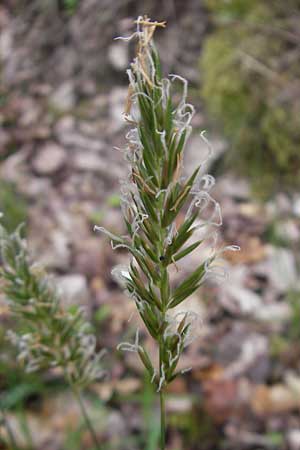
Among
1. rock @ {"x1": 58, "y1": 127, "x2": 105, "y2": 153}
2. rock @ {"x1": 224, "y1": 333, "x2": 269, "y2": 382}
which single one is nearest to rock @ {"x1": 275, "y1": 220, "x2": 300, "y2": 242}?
rock @ {"x1": 224, "y1": 333, "x2": 269, "y2": 382}

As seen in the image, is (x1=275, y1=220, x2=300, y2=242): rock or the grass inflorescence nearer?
the grass inflorescence

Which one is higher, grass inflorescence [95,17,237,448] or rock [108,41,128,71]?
rock [108,41,128,71]

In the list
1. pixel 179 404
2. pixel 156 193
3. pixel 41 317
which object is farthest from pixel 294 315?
pixel 156 193

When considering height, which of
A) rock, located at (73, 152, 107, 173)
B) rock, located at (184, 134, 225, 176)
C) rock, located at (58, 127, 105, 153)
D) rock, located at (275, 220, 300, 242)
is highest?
rock, located at (58, 127, 105, 153)

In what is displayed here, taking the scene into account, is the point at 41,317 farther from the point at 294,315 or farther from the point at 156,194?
the point at 294,315

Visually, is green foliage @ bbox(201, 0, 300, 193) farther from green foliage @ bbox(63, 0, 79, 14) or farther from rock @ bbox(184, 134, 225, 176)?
green foliage @ bbox(63, 0, 79, 14)

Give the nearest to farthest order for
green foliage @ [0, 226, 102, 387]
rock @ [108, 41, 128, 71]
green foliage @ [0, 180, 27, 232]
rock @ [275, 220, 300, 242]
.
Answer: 1. green foliage @ [0, 226, 102, 387]
2. green foliage @ [0, 180, 27, 232]
3. rock @ [275, 220, 300, 242]
4. rock @ [108, 41, 128, 71]

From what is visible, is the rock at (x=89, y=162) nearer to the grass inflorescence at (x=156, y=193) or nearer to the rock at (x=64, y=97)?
the rock at (x=64, y=97)
